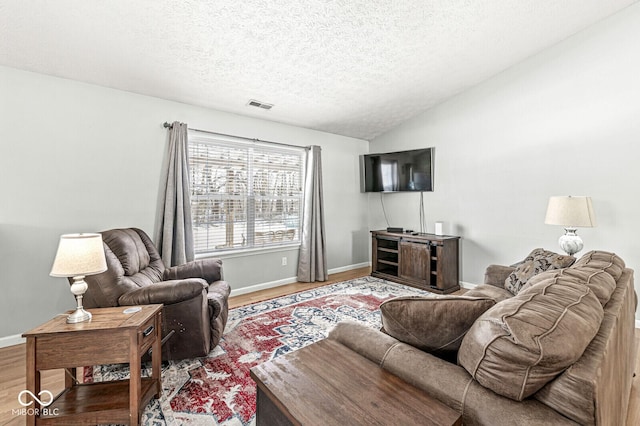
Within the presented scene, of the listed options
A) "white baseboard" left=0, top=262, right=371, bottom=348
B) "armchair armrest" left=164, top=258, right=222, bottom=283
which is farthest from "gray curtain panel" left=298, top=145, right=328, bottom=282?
"armchair armrest" left=164, top=258, right=222, bottom=283

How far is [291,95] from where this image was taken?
3.53 m

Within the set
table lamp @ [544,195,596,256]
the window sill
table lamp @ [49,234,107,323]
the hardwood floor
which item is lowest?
the hardwood floor

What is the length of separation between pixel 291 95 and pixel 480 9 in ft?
6.69

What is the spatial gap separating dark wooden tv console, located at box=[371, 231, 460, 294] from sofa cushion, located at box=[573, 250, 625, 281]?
202 cm

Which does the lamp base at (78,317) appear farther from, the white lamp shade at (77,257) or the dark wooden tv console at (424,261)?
the dark wooden tv console at (424,261)

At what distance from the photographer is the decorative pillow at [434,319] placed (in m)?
1.06

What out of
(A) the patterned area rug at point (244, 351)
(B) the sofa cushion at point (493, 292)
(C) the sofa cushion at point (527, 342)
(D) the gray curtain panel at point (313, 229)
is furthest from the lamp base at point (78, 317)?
(D) the gray curtain panel at point (313, 229)

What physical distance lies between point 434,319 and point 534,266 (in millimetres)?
1887

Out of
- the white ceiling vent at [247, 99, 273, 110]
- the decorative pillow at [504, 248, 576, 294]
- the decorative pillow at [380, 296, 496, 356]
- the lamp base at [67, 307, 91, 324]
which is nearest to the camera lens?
the decorative pillow at [380, 296, 496, 356]

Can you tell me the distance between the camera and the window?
11.8ft

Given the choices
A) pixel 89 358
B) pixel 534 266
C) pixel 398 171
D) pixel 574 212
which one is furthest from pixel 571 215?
pixel 89 358

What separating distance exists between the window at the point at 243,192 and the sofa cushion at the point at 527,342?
3.30m

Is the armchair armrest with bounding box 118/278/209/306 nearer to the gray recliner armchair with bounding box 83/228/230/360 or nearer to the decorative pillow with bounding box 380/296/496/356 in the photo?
the gray recliner armchair with bounding box 83/228/230/360

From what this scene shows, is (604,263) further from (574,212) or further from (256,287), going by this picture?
(256,287)
